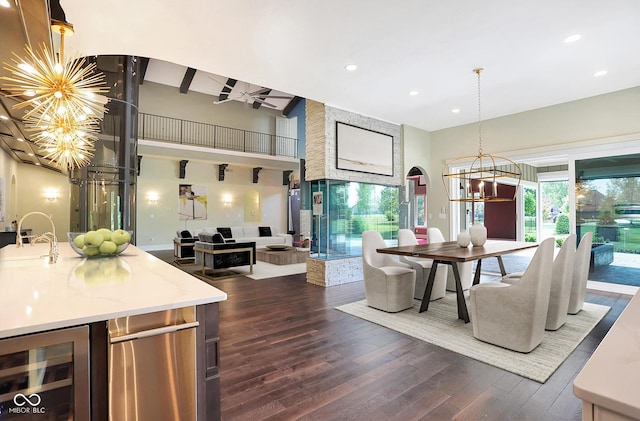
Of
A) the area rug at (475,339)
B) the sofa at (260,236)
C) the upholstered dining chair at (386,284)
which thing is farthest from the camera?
the sofa at (260,236)

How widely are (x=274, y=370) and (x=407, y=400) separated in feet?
3.34

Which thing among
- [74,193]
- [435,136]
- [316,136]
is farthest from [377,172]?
[74,193]

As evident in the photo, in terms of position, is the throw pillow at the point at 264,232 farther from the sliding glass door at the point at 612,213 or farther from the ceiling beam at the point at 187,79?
the sliding glass door at the point at 612,213

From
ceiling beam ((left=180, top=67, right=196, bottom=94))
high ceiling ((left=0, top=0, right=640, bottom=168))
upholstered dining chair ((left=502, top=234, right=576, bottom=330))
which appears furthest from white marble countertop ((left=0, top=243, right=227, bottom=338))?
ceiling beam ((left=180, top=67, right=196, bottom=94))

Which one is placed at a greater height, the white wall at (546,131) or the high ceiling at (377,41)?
the high ceiling at (377,41)

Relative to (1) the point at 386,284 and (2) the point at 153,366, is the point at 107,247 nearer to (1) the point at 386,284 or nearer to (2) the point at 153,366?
(2) the point at 153,366

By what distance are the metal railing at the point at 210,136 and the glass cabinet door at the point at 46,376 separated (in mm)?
10692

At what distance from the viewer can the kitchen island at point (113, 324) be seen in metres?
1.04

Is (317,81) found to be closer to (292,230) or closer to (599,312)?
(599,312)

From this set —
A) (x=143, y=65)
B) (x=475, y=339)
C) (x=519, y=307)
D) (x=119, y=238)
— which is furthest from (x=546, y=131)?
(x=143, y=65)

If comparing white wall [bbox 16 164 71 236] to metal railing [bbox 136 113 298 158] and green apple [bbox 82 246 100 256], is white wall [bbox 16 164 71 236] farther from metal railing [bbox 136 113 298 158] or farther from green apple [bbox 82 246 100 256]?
green apple [bbox 82 246 100 256]

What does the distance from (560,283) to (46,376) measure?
4.05m

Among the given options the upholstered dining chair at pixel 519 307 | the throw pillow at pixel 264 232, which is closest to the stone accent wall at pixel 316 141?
the upholstered dining chair at pixel 519 307

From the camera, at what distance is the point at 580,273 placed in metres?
3.76
